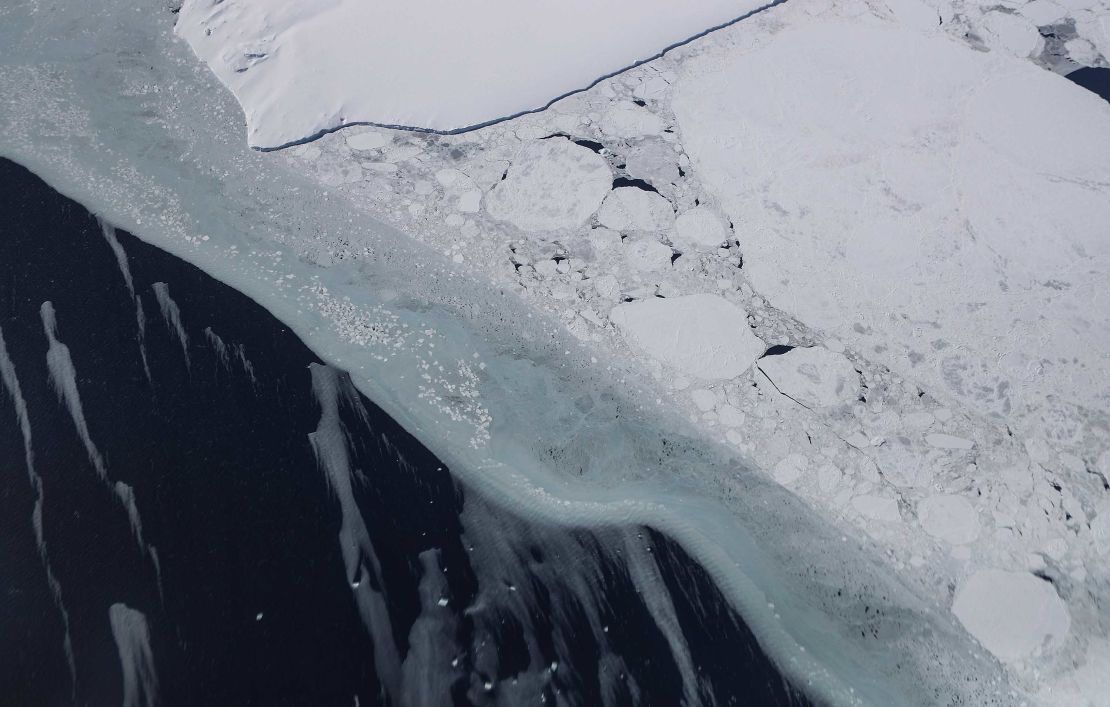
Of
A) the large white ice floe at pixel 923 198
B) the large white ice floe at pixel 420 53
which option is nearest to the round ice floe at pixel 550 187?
the large white ice floe at pixel 420 53

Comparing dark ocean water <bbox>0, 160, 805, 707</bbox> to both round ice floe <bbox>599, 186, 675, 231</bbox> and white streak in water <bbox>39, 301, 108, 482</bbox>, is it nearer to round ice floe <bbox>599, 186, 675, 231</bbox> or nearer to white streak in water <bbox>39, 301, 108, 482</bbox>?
white streak in water <bbox>39, 301, 108, 482</bbox>

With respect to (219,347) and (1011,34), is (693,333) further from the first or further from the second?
(1011,34)

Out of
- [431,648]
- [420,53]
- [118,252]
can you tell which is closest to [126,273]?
[118,252]

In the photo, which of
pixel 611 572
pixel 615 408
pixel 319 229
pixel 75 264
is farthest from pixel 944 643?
pixel 75 264

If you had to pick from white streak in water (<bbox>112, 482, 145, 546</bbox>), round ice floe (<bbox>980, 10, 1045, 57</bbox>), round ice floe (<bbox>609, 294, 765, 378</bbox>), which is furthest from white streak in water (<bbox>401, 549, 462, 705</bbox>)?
round ice floe (<bbox>980, 10, 1045, 57</bbox>)

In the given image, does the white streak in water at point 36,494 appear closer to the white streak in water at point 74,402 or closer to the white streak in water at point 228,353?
the white streak in water at point 74,402

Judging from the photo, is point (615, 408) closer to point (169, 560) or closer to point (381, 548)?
point (381, 548)
